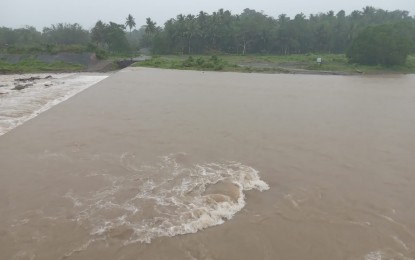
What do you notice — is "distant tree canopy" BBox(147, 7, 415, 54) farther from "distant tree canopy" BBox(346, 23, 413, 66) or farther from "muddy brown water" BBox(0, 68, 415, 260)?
"muddy brown water" BBox(0, 68, 415, 260)

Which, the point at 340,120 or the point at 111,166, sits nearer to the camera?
the point at 111,166

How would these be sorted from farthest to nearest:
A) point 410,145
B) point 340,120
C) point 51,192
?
point 340,120 → point 410,145 → point 51,192

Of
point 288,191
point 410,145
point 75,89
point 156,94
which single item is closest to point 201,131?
point 288,191

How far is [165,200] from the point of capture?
243 inches

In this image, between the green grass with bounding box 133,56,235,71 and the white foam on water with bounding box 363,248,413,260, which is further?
the green grass with bounding box 133,56,235,71

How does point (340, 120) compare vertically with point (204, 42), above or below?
below

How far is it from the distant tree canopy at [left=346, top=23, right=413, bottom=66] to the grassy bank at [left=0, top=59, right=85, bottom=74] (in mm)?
25734

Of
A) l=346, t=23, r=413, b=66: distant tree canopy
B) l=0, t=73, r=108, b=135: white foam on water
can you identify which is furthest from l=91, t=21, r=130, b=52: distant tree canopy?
l=346, t=23, r=413, b=66: distant tree canopy

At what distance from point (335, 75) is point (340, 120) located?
1658 cm

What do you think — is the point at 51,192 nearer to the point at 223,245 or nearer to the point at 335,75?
the point at 223,245

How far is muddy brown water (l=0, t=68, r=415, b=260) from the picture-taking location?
200 inches

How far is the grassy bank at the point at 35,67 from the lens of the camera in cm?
2911

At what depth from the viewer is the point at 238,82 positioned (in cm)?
2217

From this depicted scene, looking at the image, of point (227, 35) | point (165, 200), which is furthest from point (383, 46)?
point (165, 200)
